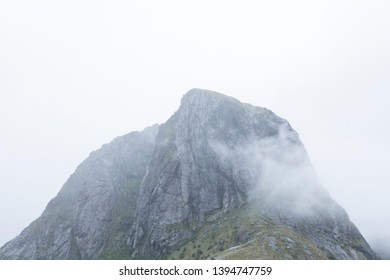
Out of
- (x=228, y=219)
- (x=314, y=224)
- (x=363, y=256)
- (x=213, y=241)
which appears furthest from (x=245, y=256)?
(x=363, y=256)

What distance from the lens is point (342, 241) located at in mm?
199250

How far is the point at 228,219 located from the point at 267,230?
126ft

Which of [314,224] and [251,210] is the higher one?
[251,210]

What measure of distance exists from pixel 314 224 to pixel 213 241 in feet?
186

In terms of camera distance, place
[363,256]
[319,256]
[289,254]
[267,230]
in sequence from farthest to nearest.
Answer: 1. [363,256]
2. [267,230]
3. [319,256]
4. [289,254]

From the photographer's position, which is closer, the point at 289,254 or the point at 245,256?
the point at 245,256
